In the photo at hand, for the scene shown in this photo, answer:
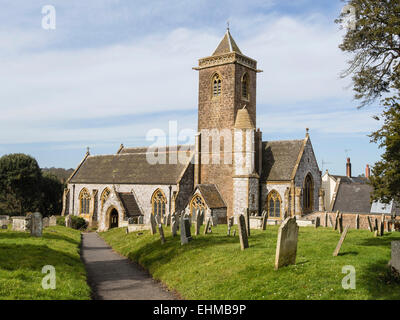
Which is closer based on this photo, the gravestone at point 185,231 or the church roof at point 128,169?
the gravestone at point 185,231

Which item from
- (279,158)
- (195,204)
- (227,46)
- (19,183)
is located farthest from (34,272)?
(19,183)

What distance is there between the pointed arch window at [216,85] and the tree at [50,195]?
29.3 metres

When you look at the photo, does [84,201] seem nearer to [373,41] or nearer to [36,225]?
[36,225]

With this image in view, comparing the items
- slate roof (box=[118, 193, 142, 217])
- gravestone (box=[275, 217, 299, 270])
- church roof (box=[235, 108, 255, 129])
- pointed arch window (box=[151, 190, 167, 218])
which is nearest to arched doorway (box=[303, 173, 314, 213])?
church roof (box=[235, 108, 255, 129])

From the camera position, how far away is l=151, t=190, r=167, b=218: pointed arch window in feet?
113

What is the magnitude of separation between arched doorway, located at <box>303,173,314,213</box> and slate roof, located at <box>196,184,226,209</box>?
725cm

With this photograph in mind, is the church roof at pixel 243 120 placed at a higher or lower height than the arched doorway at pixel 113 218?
higher

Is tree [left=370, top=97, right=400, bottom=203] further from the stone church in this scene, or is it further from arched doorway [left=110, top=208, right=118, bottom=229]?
arched doorway [left=110, top=208, right=118, bottom=229]

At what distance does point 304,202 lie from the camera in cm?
3186

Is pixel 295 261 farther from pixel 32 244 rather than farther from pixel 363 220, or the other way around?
pixel 363 220

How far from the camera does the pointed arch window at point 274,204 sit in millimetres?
30375

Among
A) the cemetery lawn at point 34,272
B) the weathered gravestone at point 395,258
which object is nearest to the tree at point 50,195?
the cemetery lawn at point 34,272

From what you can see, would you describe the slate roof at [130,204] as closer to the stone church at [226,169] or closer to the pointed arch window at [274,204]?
the stone church at [226,169]
